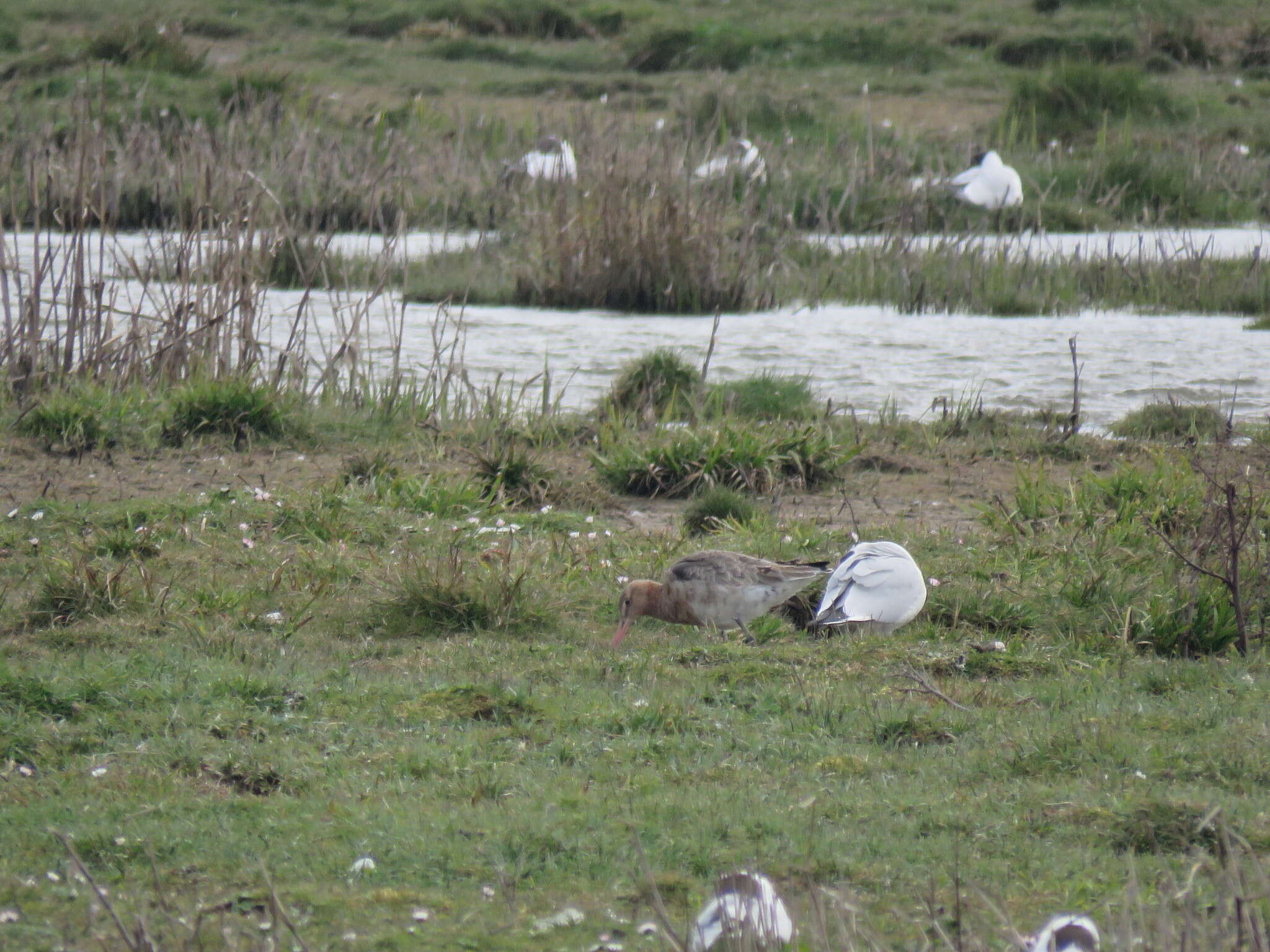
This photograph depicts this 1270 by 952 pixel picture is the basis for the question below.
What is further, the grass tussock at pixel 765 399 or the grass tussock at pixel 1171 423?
the grass tussock at pixel 765 399

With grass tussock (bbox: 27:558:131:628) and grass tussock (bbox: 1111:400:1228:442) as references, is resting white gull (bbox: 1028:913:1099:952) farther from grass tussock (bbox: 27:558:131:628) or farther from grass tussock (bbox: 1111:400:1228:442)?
→ grass tussock (bbox: 1111:400:1228:442)

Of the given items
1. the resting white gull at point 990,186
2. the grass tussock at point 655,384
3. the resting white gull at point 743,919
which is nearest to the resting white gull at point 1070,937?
the resting white gull at point 743,919

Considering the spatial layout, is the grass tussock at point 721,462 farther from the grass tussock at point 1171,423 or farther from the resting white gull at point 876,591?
the grass tussock at point 1171,423

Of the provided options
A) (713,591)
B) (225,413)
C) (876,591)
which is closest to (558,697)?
(713,591)

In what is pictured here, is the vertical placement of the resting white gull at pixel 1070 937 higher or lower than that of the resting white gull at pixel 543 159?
higher

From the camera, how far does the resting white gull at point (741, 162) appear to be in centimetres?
1400

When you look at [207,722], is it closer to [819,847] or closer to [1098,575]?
[819,847]

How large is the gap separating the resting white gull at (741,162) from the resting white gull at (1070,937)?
11.4 metres

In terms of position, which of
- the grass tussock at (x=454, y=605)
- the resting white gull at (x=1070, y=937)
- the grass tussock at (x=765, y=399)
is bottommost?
the grass tussock at (x=765, y=399)

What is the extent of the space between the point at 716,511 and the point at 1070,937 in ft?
14.7

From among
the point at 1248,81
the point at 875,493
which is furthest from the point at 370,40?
the point at 875,493

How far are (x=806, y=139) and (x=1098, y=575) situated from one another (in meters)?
13.0

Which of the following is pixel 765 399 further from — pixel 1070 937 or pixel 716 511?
pixel 1070 937

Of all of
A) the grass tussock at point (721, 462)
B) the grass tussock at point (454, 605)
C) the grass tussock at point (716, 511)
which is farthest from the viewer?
the grass tussock at point (721, 462)
